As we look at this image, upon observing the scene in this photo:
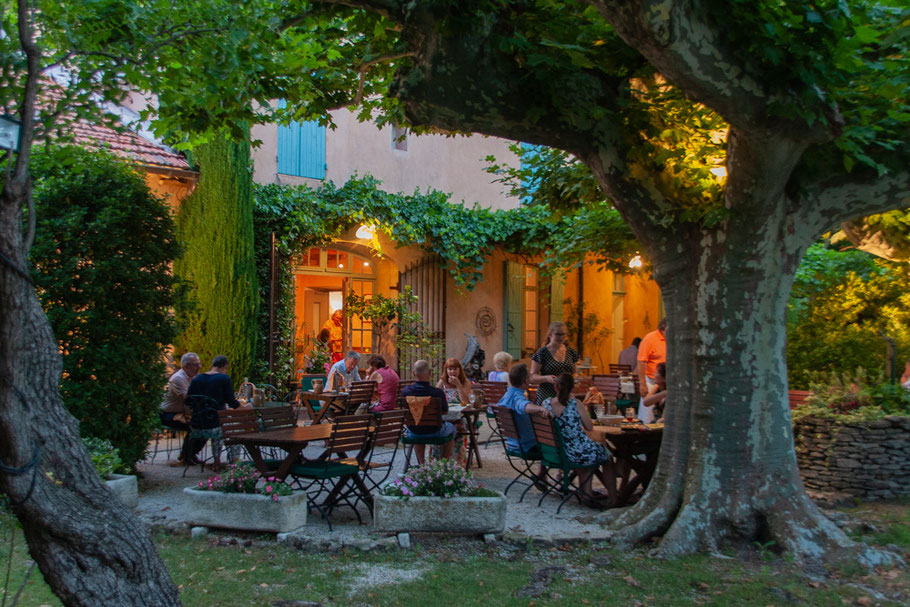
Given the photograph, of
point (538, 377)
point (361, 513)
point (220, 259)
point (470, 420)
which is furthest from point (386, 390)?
point (220, 259)

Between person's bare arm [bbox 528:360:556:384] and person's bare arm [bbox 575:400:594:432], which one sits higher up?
person's bare arm [bbox 528:360:556:384]

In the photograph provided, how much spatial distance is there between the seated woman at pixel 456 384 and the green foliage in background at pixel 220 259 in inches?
149

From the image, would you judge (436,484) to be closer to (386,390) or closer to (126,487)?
(126,487)

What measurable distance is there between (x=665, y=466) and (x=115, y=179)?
5.78m

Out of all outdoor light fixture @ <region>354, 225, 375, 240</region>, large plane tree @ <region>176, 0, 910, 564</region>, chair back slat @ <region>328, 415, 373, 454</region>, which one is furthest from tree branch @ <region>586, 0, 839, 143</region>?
outdoor light fixture @ <region>354, 225, 375, 240</region>

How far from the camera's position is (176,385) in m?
8.98

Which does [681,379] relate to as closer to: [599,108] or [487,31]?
[599,108]

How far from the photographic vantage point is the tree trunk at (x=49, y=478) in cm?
287

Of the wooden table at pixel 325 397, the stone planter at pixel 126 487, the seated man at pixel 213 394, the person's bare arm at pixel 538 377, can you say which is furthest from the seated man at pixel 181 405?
the person's bare arm at pixel 538 377

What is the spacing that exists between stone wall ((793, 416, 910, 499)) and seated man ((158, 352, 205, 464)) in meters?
6.88

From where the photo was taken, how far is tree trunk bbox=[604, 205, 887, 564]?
5.79 m

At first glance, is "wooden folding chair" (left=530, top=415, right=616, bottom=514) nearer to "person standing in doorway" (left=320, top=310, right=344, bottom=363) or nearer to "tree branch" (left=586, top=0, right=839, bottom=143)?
"tree branch" (left=586, top=0, right=839, bottom=143)

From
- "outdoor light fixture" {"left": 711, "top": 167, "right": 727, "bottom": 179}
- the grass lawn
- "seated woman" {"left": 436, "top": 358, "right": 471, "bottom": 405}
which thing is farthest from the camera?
"seated woman" {"left": 436, "top": 358, "right": 471, "bottom": 405}

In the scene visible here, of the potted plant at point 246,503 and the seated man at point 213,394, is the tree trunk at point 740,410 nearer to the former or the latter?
the potted plant at point 246,503
